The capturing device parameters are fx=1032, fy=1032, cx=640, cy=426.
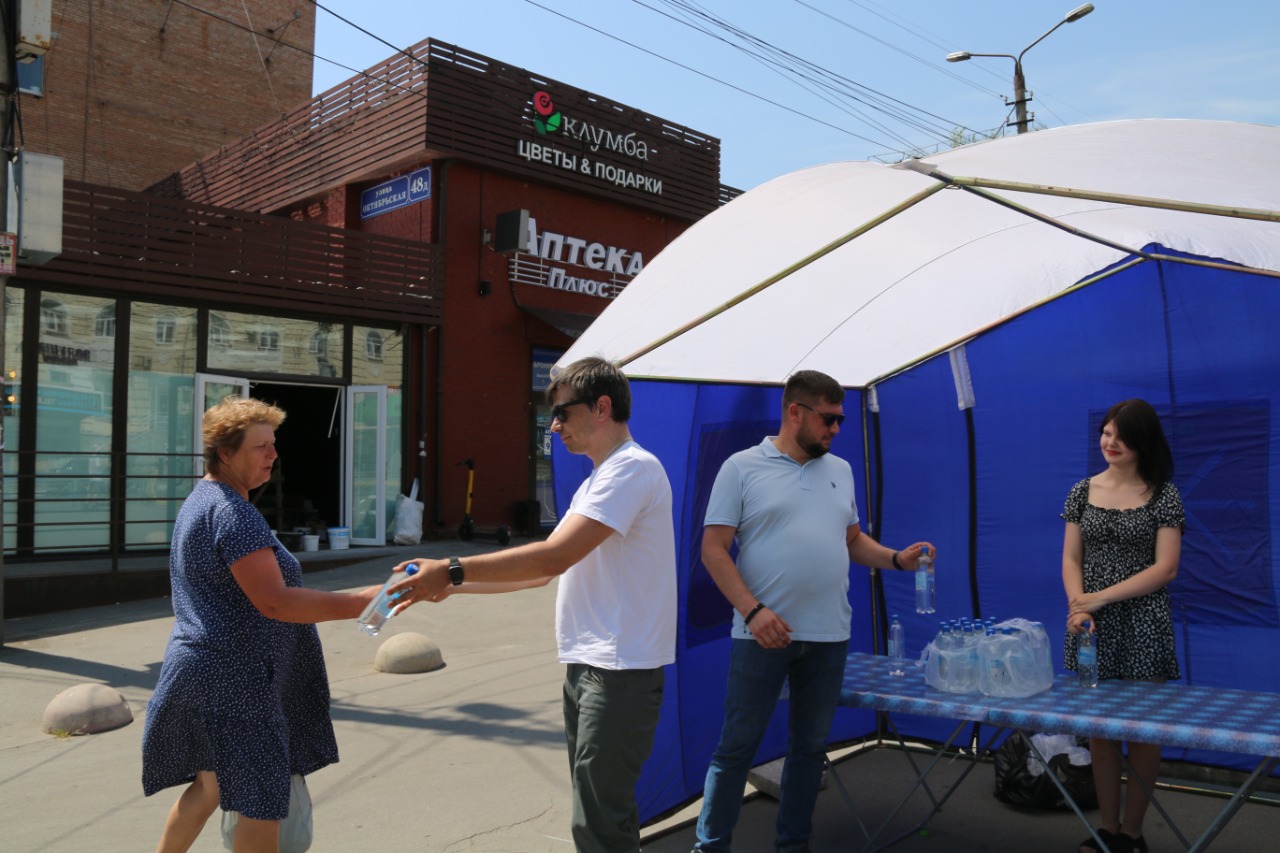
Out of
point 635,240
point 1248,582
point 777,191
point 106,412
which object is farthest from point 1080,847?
point 635,240

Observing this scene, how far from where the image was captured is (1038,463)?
548cm

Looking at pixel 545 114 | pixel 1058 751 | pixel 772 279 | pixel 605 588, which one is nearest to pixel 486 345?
pixel 545 114

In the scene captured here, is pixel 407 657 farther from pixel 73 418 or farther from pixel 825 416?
pixel 73 418

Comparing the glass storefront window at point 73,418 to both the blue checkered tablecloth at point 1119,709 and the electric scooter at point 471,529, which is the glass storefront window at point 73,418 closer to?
the electric scooter at point 471,529

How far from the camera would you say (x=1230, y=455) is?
4953mm

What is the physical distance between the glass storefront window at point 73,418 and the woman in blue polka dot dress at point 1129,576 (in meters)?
11.0

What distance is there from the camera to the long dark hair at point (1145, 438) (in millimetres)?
4027

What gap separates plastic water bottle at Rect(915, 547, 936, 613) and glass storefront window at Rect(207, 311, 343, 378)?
453 inches

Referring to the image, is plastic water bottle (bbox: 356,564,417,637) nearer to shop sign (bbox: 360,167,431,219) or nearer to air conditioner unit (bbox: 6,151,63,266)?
air conditioner unit (bbox: 6,151,63,266)

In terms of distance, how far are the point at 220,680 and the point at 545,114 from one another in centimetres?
1522

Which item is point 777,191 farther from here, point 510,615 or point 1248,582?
point 510,615

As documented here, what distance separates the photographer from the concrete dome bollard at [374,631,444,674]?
759cm

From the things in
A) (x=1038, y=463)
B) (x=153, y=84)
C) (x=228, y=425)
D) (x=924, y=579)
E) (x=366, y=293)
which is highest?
(x=153, y=84)

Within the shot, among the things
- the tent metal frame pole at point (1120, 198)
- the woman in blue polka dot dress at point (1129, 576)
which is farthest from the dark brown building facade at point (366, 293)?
the woman in blue polka dot dress at point (1129, 576)
